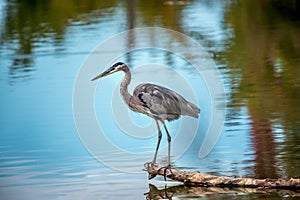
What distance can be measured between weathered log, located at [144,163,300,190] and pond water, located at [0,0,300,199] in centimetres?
7

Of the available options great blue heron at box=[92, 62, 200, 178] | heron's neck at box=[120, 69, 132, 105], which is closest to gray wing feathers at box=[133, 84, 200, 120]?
great blue heron at box=[92, 62, 200, 178]

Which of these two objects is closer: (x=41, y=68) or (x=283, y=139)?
(x=283, y=139)

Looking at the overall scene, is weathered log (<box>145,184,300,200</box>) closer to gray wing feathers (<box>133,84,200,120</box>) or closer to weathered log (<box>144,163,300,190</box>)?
weathered log (<box>144,163,300,190</box>)

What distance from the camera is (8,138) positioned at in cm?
1198

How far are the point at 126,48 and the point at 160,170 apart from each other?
31.0 ft

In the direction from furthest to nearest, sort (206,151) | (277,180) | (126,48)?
1. (126,48)
2. (206,151)
3. (277,180)

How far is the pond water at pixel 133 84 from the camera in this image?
31.8 feet

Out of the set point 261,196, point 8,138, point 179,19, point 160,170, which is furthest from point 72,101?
point 179,19

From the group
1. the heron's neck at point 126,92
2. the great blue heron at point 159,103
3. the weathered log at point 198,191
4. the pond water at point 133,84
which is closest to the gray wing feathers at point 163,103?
the great blue heron at point 159,103

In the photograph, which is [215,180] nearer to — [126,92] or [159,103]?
[159,103]

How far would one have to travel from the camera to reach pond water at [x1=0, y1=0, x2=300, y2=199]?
31.8 feet

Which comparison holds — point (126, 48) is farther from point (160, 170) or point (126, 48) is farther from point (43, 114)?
point (160, 170)

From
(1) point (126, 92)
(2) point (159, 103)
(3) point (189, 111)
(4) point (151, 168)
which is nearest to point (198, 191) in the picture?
(4) point (151, 168)

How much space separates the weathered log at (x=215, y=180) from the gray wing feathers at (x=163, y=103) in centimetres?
59
